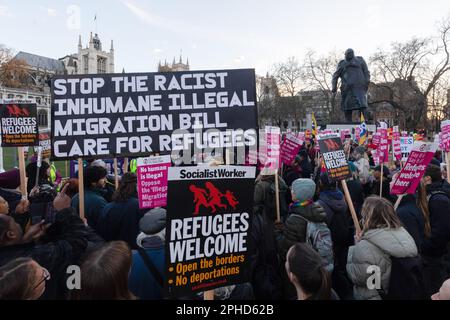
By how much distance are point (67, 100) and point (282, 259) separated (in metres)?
2.52

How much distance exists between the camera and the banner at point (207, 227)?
223 centimetres

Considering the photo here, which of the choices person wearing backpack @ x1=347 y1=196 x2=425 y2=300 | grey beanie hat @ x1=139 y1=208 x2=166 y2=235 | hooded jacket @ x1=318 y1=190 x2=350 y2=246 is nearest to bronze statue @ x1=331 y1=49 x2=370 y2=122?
hooded jacket @ x1=318 y1=190 x2=350 y2=246

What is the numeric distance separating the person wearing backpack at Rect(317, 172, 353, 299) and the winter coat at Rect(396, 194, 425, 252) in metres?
0.64

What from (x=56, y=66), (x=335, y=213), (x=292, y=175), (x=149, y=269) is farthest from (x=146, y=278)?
(x=56, y=66)

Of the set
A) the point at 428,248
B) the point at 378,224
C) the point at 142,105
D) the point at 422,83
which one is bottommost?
the point at 428,248

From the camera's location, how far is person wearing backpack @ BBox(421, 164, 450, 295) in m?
3.77

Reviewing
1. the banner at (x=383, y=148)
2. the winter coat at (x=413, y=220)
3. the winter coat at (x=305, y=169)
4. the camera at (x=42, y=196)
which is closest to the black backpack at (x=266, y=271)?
the winter coat at (x=413, y=220)

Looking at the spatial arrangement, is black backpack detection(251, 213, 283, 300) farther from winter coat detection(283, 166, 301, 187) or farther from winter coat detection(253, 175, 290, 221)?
winter coat detection(283, 166, 301, 187)

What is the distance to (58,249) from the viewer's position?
8.70 feet

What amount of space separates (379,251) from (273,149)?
2385 mm

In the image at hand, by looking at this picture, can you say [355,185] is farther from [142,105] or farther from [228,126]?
[142,105]

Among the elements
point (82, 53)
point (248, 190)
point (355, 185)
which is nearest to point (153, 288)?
point (248, 190)

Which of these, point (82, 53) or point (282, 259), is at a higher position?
point (82, 53)

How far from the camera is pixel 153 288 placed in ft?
8.93
